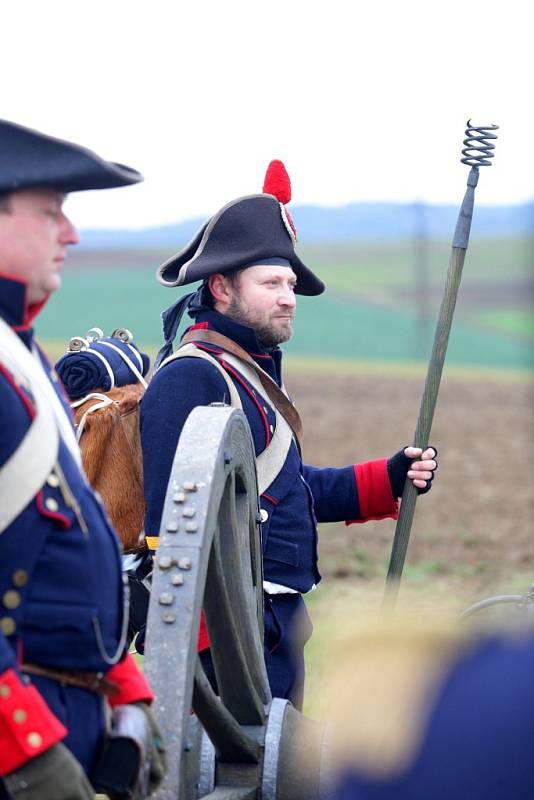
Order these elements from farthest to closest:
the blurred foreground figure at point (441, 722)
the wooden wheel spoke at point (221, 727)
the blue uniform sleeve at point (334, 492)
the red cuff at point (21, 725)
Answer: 1. the blue uniform sleeve at point (334, 492)
2. the wooden wheel spoke at point (221, 727)
3. the red cuff at point (21, 725)
4. the blurred foreground figure at point (441, 722)

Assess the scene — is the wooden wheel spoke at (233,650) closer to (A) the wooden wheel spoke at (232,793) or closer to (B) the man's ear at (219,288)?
(A) the wooden wheel spoke at (232,793)

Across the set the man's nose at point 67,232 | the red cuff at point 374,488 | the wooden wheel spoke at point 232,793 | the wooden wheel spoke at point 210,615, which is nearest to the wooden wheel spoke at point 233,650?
the wooden wheel spoke at point 210,615

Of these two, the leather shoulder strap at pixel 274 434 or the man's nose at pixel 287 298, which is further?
the man's nose at pixel 287 298

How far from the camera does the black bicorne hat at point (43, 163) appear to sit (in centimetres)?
232

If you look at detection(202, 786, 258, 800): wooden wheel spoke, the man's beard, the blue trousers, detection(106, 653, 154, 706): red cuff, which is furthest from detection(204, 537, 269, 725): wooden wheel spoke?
the man's beard

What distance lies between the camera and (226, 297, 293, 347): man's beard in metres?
4.08

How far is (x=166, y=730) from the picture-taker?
2541 mm

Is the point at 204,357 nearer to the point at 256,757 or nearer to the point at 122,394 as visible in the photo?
the point at 122,394

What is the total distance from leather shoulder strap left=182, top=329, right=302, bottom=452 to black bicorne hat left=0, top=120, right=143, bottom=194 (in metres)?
1.57

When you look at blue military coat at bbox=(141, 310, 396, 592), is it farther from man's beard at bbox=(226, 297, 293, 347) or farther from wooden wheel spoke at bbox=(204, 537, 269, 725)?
wooden wheel spoke at bbox=(204, 537, 269, 725)

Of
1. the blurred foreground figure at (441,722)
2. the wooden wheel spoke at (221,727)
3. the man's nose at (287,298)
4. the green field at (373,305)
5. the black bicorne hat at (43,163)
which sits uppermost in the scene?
the black bicorne hat at (43,163)

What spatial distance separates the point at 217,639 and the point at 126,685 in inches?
25.8

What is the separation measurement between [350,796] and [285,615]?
108 inches

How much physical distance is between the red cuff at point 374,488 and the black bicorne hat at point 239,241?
0.70m
